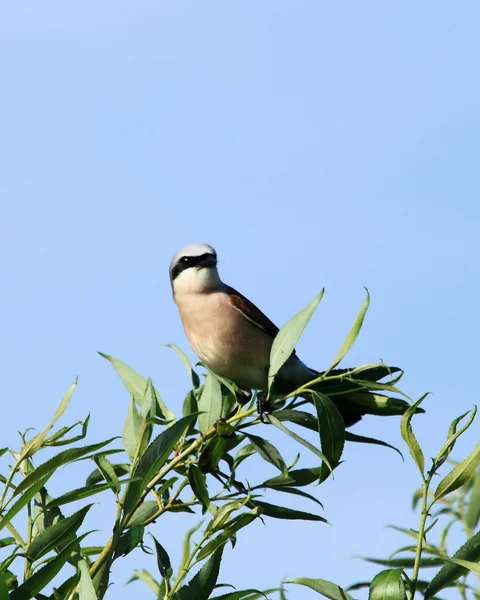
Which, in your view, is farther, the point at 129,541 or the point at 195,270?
the point at 195,270

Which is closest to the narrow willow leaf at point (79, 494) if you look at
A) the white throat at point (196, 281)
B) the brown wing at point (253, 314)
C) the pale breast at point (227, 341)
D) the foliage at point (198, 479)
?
the foliage at point (198, 479)

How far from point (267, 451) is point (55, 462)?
0.67 metres

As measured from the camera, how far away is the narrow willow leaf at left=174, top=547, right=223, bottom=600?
5.90 feet

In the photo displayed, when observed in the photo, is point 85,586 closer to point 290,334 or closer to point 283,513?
point 283,513

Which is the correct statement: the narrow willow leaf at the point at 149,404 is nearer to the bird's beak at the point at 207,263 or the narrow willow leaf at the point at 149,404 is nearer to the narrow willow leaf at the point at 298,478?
the narrow willow leaf at the point at 298,478

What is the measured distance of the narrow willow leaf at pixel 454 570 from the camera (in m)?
1.78

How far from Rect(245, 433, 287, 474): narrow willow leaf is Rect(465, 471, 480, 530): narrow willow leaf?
23.5 inches

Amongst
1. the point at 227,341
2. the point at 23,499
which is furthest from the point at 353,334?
the point at 227,341

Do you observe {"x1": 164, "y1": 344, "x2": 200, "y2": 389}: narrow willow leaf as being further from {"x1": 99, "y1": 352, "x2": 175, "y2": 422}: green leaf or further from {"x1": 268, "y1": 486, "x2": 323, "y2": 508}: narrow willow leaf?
{"x1": 268, "y1": 486, "x2": 323, "y2": 508}: narrow willow leaf

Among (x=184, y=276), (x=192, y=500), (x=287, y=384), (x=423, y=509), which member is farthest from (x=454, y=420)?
(x=184, y=276)

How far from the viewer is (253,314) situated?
4688mm

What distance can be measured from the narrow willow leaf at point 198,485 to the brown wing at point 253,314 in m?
2.54

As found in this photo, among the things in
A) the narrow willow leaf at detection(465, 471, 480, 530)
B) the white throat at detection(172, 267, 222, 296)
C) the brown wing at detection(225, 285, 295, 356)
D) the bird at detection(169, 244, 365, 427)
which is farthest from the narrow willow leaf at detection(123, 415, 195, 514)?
the white throat at detection(172, 267, 222, 296)

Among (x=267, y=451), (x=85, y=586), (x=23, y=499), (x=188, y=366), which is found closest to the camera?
(x=85, y=586)
